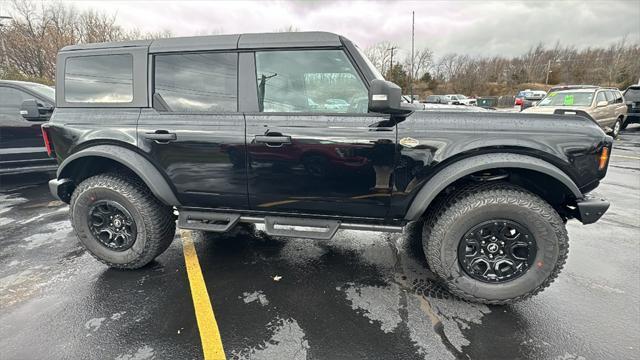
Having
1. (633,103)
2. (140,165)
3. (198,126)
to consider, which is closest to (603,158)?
(198,126)

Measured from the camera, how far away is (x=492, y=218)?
7.77ft

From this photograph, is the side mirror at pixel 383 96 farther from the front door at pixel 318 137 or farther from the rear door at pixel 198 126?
the rear door at pixel 198 126

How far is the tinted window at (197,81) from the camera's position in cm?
262

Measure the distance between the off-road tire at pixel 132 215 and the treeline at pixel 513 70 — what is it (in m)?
45.8

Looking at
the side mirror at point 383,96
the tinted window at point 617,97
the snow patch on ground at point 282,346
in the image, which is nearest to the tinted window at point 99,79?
the side mirror at point 383,96

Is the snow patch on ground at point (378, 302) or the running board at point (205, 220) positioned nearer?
the snow patch on ground at point (378, 302)

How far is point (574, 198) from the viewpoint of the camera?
238cm

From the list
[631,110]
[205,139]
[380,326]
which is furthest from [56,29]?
[631,110]

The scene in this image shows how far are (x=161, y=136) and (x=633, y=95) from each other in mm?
17797

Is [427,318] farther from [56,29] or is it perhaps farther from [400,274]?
[56,29]

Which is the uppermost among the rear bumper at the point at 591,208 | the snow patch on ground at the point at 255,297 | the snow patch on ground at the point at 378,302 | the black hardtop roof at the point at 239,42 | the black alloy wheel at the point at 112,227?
the black hardtop roof at the point at 239,42

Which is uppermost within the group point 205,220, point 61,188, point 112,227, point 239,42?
point 239,42

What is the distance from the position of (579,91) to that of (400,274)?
11846mm

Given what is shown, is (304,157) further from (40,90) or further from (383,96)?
(40,90)
